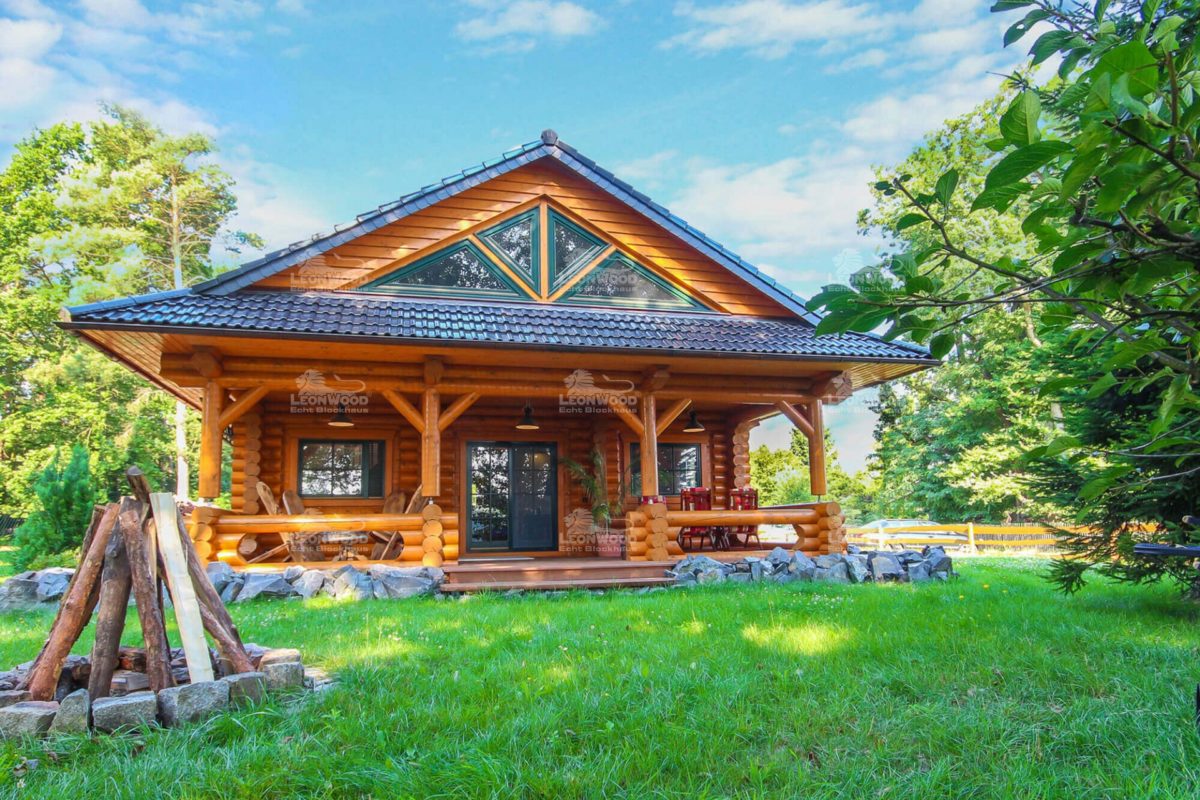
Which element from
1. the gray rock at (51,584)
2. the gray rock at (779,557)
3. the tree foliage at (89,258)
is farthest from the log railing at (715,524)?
the tree foliage at (89,258)

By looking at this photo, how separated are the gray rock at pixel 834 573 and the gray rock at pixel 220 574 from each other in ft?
23.0

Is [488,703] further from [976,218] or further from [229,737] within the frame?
[976,218]

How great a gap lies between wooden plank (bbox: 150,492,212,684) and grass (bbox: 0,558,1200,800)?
0.42 meters

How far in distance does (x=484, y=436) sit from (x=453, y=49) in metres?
27.0

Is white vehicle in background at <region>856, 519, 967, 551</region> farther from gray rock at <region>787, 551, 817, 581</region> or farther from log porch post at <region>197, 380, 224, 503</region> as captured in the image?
log porch post at <region>197, 380, 224, 503</region>

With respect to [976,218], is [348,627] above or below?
below

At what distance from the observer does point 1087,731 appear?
3027mm

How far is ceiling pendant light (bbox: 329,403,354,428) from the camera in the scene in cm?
1086

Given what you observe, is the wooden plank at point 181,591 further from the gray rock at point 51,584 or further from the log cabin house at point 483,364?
the gray rock at point 51,584

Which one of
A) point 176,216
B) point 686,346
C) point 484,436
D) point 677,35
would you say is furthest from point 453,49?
point 686,346

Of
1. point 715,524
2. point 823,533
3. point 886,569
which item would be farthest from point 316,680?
point 823,533

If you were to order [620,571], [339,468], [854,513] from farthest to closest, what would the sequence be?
[854,513] → [339,468] → [620,571]

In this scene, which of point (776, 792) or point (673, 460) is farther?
point (673, 460)

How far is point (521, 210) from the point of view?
11.0 metres
